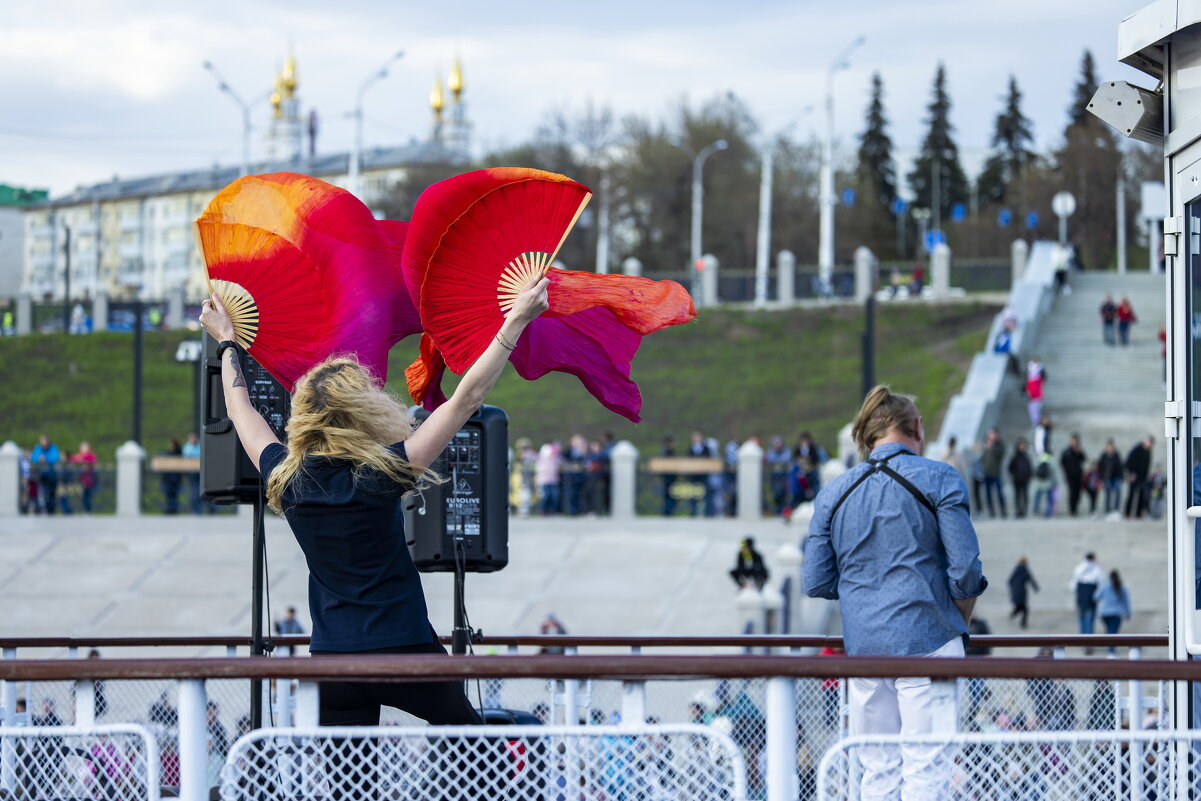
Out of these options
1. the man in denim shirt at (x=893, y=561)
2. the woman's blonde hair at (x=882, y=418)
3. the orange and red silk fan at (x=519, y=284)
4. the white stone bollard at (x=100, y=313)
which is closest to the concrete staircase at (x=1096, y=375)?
the orange and red silk fan at (x=519, y=284)

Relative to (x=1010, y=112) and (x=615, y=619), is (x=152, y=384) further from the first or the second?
(x=1010, y=112)

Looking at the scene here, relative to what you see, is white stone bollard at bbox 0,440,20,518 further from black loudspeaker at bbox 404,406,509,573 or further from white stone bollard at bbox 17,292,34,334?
white stone bollard at bbox 17,292,34,334

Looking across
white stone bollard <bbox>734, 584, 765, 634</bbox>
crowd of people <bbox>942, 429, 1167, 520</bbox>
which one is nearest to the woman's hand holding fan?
white stone bollard <bbox>734, 584, 765, 634</bbox>

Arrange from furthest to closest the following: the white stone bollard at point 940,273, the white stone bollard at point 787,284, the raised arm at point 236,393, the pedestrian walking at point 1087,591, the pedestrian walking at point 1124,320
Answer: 1. the white stone bollard at point 787,284
2. the white stone bollard at point 940,273
3. the pedestrian walking at point 1124,320
4. the pedestrian walking at point 1087,591
5. the raised arm at point 236,393

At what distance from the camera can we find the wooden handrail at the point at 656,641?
6.10m

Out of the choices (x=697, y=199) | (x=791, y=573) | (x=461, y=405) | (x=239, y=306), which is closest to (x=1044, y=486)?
(x=791, y=573)

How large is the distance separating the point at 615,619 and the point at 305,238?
17.4 metres

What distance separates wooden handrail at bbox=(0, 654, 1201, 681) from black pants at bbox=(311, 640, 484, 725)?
464mm

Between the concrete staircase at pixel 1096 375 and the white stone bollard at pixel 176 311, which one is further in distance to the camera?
the white stone bollard at pixel 176 311

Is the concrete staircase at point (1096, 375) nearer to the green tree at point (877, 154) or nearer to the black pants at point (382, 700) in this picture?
the black pants at point (382, 700)

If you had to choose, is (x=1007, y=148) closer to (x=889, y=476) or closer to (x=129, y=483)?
(x=129, y=483)

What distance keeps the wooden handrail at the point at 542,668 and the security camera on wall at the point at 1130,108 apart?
7.64ft

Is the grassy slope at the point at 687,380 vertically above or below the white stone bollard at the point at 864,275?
below

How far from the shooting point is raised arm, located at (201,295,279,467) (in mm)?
4816
